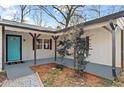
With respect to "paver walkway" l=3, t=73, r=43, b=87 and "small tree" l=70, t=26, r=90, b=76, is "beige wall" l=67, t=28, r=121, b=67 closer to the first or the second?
"small tree" l=70, t=26, r=90, b=76

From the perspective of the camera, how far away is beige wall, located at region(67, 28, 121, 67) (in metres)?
10.6

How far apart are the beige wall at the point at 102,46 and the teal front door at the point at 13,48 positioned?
5.52 meters

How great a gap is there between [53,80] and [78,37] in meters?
2.43

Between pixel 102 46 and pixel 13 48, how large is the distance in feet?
21.6

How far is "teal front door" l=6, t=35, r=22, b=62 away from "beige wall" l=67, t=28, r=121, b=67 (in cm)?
552

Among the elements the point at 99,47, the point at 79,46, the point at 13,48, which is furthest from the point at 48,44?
the point at 79,46

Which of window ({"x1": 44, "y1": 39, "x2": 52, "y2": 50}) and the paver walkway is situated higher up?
window ({"x1": 44, "y1": 39, "x2": 52, "y2": 50})

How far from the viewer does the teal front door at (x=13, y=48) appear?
41.7ft

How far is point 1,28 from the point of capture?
9.31 metres

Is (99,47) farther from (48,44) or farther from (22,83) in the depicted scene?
(22,83)

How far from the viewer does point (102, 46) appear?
11.8m

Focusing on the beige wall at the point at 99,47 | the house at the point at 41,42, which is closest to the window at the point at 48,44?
the house at the point at 41,42

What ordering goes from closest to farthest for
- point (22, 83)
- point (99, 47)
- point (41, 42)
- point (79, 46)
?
point (22, 83) → point (79, 46) → point (99, 47) → point (41, 42)

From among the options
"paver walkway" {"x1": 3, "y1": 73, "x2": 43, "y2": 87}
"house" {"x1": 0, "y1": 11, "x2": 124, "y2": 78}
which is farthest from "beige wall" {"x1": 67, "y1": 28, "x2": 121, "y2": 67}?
"paver walkway" {"x1": 3, "y1": 73, "x2": 43, "y2": 87}
